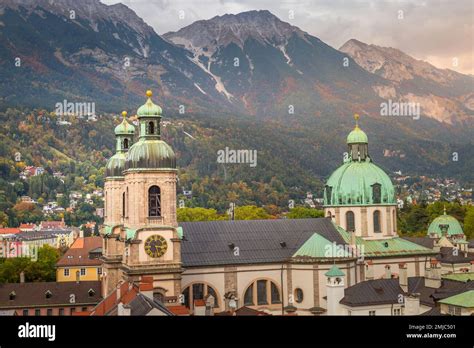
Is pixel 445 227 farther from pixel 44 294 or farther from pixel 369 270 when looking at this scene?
pixel 44 294

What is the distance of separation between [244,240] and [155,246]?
9.65 metres

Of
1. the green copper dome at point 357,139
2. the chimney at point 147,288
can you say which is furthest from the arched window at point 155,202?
the green copper dome at point 357,139

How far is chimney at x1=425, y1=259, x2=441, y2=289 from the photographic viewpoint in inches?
2162

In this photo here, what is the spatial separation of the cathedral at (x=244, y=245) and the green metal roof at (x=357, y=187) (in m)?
0.09

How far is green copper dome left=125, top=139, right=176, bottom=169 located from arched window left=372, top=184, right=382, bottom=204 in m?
21.5

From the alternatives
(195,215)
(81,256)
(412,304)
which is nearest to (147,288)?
(412,304)

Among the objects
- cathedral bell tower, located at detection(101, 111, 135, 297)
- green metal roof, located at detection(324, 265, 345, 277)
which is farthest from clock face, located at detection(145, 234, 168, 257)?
green metal roof, located at detection(324, 265, 345, 277)

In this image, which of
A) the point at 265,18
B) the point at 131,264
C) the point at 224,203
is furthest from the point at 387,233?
the point at 265,18

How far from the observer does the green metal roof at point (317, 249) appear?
54.2m

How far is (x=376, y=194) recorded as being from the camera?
6328cm

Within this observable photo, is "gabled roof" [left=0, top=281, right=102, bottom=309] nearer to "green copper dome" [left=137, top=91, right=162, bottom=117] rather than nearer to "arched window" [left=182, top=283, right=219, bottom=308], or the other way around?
"arched window" [left=182, top=283, right=219, bottom=308]

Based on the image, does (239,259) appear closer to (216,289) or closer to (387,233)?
(216,289)
